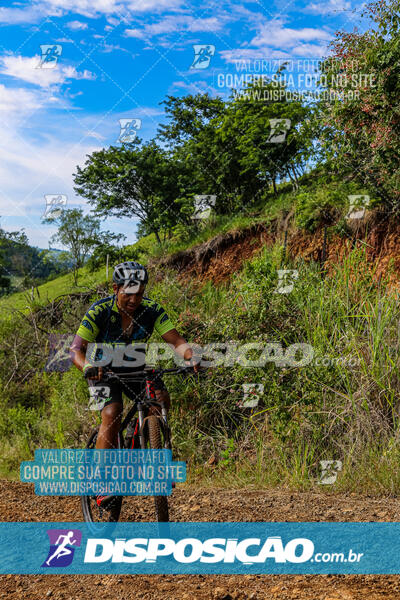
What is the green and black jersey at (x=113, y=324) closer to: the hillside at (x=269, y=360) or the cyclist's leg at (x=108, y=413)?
the cyclist's leg at (x=108, y=413)

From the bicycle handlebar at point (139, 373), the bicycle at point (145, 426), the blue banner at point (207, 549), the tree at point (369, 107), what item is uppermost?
the tree at point (369, 107)

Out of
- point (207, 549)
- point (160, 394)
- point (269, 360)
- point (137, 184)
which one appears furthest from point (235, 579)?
point (137, 184)

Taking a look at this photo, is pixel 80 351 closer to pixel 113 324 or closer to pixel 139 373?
pixel 113 324

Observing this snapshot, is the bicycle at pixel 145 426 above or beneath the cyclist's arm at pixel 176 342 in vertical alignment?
beneath

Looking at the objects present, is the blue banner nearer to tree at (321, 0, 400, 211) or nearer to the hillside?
the hillside

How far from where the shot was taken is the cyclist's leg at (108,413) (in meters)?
4.36

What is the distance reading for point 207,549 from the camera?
13.2 feet

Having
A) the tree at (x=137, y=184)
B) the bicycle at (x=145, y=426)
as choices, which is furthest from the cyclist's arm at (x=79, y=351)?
the tree at (x=137, y=184)

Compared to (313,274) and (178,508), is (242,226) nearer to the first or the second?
(313,274)

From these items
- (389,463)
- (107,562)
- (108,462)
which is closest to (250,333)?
(389,463)

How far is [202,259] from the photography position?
11625 mm

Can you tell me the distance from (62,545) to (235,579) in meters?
1.53

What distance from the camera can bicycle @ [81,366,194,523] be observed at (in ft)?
13.1

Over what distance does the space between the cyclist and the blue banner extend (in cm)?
44
